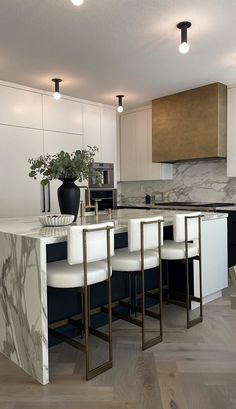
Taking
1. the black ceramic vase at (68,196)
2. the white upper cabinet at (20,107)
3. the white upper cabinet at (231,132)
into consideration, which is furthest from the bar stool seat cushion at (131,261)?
the white upper cabinet at (20,107)

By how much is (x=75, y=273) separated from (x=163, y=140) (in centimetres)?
343

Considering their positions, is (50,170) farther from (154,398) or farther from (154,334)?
(154,398)

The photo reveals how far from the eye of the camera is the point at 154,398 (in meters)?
1.87

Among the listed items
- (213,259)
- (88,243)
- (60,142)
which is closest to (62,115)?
(60,142)

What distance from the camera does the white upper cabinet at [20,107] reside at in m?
4.12

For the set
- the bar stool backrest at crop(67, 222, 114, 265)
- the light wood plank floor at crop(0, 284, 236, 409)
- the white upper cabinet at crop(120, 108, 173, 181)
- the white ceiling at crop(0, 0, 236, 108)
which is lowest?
the light wood plank floor at crop(0, 284, 236, 409)

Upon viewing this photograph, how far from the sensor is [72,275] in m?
2.04

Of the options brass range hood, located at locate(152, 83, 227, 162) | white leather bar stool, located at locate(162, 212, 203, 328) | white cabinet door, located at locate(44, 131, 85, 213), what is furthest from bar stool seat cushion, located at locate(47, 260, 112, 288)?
brass range hood, located at locate(152, 83, 227, 162)

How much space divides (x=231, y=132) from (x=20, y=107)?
9.30 feet

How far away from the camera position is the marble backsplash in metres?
4.86

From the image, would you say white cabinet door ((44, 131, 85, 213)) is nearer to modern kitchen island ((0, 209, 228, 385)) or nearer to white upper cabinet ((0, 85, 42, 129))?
white upper cabinet ((0, 85, 42, 129))

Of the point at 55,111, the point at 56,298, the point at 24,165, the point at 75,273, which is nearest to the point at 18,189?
the point at 24,165

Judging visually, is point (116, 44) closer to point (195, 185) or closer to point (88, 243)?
point (88, 243)

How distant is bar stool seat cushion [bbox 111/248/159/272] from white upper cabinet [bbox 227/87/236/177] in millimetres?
2420
